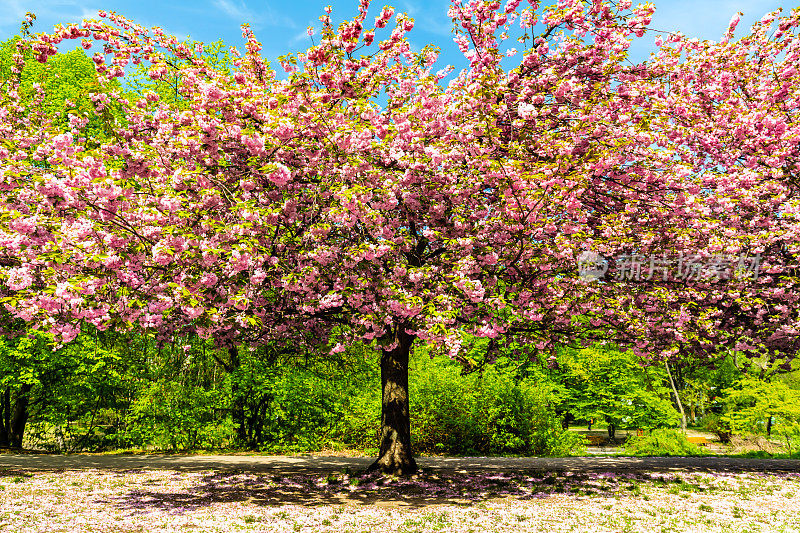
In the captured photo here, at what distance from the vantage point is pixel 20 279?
29.0ft

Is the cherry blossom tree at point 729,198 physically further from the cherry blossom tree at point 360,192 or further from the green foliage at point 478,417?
the green foliage at point 478,417

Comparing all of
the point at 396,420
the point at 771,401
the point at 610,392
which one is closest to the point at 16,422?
the point at 396,420

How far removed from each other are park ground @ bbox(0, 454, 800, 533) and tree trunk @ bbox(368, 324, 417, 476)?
1.48 feet

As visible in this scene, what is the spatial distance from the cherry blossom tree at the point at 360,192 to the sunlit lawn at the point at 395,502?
6.80 ft

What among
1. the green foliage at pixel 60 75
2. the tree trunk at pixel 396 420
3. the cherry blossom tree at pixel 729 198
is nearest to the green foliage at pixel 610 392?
the cherry blossom tree at pixel 729 198

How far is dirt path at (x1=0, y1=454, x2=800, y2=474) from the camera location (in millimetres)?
14688

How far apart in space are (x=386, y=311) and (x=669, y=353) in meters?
6.93

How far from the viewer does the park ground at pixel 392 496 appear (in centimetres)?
Result: 887

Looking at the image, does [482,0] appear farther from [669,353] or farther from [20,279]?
[20,279]

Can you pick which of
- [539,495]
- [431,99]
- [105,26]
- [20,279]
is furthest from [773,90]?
[20,279]

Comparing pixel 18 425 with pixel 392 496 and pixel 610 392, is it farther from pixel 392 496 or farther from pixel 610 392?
pixel 610 392

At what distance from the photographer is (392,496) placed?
10.9 m

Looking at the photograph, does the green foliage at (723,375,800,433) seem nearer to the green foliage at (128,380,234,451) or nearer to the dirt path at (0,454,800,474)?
the dirt path at (0,454,800,474)

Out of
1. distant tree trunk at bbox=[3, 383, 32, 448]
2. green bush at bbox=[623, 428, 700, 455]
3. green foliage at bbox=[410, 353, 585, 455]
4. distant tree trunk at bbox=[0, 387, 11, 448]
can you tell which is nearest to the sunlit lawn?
green foliage at bbox=[410, 353, 585, 455]
